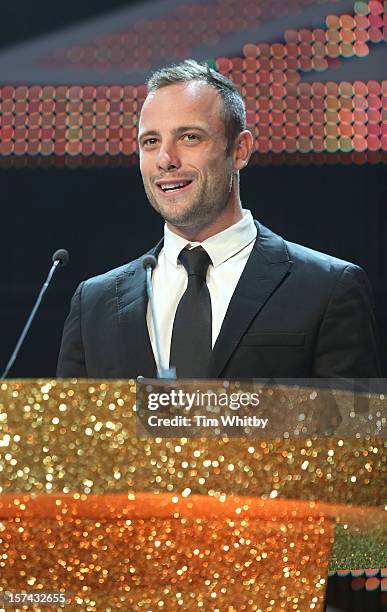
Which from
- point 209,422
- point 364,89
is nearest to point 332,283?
point 209,422

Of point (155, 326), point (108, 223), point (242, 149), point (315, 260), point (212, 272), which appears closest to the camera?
point (155, 326)

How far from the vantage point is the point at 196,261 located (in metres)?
1.93

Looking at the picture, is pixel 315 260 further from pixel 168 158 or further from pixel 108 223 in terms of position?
pixel 108 223

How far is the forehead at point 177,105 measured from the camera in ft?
6.67

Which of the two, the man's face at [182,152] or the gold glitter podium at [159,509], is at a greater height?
the man's face at [182,152]

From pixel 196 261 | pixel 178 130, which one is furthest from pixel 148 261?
pixel 178 130

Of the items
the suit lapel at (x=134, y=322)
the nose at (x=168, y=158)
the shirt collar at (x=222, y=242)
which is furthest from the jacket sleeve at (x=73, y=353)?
the nose at (x=168, y=158)

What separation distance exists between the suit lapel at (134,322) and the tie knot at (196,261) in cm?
9

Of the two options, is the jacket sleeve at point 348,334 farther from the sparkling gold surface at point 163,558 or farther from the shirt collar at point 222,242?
the sparkling gold surface at point 163,558

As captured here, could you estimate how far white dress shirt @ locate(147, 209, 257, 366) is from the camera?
6.10 feet

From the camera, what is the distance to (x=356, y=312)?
1968 millimetres

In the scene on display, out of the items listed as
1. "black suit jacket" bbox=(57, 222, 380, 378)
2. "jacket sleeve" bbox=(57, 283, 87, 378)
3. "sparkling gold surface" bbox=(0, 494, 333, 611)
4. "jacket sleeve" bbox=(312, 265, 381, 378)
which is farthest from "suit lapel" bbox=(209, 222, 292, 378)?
"sparkling gold surface" bbox=(0, 494, 333, 611)

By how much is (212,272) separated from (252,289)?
0.11 m

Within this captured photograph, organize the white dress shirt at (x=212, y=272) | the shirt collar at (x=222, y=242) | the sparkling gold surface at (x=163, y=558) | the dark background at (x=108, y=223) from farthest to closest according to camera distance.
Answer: the dark background at (x=108, y=223) → the shirt collar at (x=222, y=242) → the white dress shirt at (x=212, y=272) → the sparkling gold surface at (x=163, y=558)
